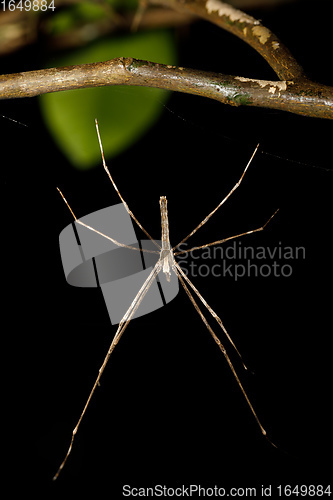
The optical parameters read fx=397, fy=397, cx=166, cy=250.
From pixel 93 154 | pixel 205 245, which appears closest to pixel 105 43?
pixel 93 154

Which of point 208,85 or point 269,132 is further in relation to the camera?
point 269,132

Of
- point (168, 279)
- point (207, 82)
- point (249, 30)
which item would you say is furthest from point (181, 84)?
point (168, 279)

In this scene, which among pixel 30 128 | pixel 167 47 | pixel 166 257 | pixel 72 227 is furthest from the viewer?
pixel 166 257

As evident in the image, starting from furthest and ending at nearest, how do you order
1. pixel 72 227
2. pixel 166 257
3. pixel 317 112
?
pixel 166 257, pixel 72 227, pixel 317 112

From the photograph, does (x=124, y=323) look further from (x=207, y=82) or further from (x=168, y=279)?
(x=207, y=82)

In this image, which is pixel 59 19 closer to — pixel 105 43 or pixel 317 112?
pixel 105 43

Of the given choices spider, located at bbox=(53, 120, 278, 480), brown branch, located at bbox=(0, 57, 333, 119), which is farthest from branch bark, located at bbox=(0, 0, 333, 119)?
spider, located at bbox=(53, 120, 278, 480)

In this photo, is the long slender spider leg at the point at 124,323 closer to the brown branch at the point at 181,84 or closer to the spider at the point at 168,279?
the spider at the point at 168,279
